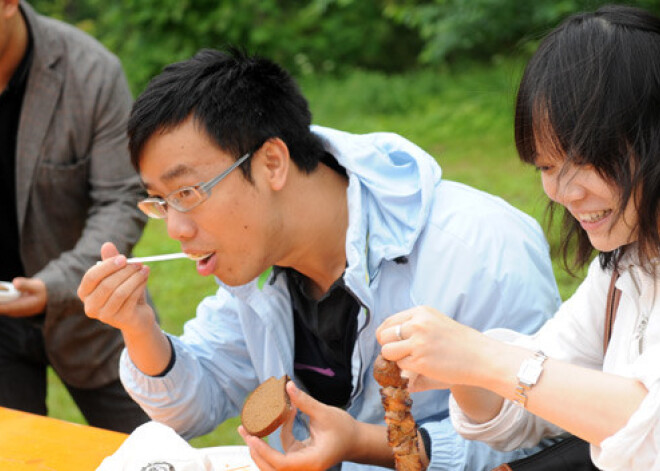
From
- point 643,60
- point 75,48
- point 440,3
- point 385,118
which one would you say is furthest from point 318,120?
point 643,60

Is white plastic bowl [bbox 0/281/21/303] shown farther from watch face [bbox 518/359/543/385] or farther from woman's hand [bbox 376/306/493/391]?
watch face [bbox 518/359/543/385]

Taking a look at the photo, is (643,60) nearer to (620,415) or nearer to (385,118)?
(620,415)

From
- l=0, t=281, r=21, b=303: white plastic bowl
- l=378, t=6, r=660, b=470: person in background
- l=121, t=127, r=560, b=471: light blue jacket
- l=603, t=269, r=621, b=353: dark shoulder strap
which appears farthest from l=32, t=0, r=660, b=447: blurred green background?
l=378, t=6, r=660, b=470: person in background

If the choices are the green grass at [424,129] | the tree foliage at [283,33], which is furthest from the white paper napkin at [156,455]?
the tree foliage at [283,33]

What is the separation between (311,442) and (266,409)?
13 centimetres

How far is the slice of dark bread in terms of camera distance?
5.45 feet

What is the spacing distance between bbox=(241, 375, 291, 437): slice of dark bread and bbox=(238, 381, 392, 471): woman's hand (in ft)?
0.05

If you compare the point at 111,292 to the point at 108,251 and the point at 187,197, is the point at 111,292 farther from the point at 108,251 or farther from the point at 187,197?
the point at 187,197

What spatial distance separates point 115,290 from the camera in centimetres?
198

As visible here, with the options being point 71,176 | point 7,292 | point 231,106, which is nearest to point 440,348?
point 231,106

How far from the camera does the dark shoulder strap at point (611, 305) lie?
1.62 metres

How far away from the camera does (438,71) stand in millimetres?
9023

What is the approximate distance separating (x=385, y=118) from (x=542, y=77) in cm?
634

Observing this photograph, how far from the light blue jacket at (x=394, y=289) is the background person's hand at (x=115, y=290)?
0.45 feet
